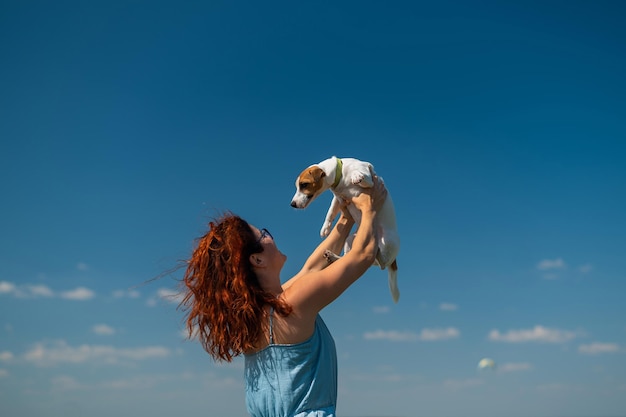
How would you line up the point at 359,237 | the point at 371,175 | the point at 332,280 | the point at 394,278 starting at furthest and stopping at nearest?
1. the point at 394,278
2. the point at 371,175
3. the point at 359,237
4. the point at 332,280

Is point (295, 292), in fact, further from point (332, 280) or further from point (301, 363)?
point (301, 363)

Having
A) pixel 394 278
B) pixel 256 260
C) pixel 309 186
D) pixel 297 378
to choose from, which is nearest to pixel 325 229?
pixel 309 186

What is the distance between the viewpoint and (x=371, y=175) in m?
3.79

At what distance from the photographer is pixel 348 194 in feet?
12.7

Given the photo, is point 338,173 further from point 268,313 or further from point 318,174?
point 268,313

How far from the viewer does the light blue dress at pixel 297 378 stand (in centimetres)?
274

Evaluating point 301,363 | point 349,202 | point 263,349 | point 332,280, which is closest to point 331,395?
point 301,363

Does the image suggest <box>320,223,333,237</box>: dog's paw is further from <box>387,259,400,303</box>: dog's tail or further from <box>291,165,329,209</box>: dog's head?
<box>387,259,400,303</box>: dog's tail

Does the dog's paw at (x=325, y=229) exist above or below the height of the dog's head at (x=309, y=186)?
below

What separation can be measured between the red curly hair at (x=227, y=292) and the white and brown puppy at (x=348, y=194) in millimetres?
925

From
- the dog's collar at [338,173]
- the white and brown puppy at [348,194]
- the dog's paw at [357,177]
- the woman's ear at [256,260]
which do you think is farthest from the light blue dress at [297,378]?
the dog's collar at [338,173]

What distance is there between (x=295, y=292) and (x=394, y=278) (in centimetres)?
162

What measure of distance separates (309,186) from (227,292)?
1.51m

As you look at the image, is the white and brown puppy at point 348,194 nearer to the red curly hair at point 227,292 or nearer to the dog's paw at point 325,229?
the dog's paw at point 325,229
